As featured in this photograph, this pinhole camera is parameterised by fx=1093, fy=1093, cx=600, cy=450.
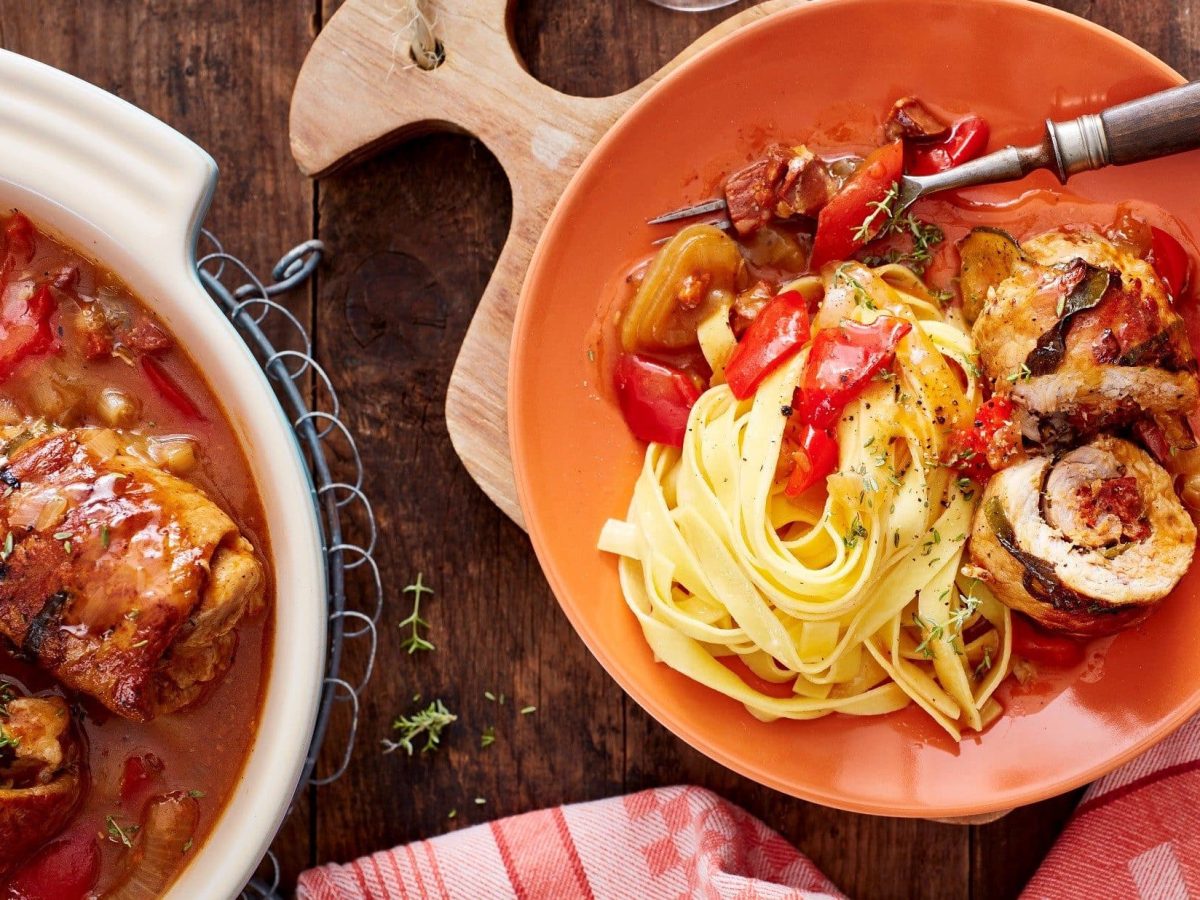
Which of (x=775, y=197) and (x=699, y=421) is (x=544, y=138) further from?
(x=699, y=421)

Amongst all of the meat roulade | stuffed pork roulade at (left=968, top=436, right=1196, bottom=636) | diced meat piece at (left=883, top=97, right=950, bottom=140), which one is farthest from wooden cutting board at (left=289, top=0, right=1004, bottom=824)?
the meat roulade

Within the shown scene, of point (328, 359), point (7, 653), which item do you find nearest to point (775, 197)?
point (328, 359)

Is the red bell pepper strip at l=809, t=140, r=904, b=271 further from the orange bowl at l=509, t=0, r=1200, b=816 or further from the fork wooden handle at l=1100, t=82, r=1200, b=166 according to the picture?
the fork wooden handle at l=1100, t=82, r=1200, b=166

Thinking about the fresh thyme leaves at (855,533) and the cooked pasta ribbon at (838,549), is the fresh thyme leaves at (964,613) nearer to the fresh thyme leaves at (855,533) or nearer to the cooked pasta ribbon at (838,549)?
the cooked pasta ribbon at (838,549)

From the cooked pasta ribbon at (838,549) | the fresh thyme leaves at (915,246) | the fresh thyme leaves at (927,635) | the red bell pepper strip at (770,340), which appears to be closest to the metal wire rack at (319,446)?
the cooked pasta ribbon at (838,549)

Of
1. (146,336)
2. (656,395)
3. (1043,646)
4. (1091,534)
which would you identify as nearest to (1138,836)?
(1043,646)

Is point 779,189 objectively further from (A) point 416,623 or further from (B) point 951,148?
(A) point 416,623
